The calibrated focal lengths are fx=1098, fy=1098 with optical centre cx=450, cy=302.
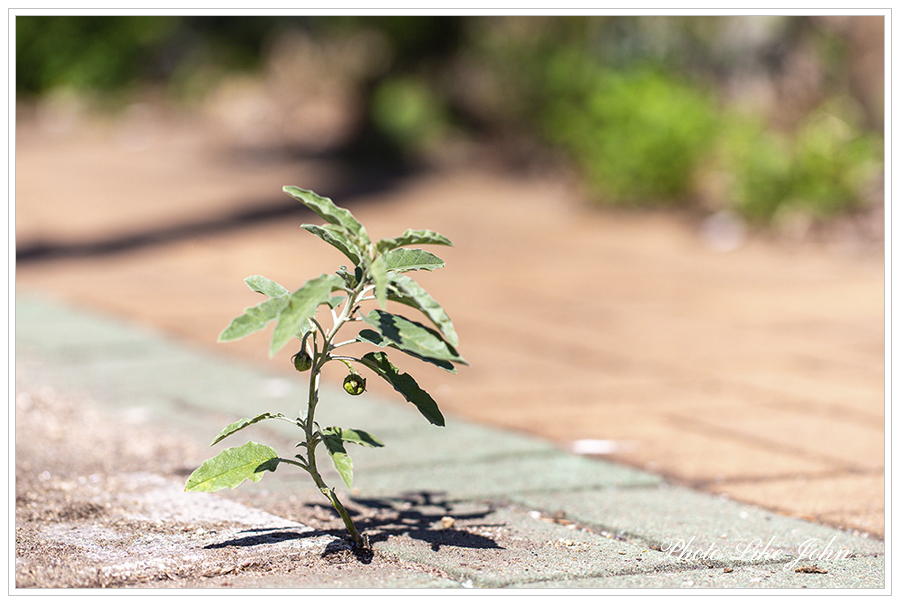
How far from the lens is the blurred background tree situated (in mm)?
8336


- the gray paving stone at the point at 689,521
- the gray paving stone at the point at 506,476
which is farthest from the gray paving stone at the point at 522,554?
the gray paving stone at the point at 506,476

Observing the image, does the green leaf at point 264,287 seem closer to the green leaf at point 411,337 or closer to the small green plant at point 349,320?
the small green plant at point 349,320

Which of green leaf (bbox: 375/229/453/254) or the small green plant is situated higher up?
green leaf (bbox: 375/229/453/254)

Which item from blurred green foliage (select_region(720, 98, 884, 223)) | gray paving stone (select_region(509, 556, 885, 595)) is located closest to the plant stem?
gray paving stone (select_region(509, 556, 885, 595))

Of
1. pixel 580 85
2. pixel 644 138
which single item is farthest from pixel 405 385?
pixel 580 85

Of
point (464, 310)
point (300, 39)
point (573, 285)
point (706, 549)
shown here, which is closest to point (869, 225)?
point (573, 285)

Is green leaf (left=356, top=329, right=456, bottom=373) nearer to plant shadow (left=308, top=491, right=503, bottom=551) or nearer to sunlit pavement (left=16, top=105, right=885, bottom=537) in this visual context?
plant shadow (left=308, top=491, right=503, bottom=551)

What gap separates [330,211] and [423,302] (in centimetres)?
24

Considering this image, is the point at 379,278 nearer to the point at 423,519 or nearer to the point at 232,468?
the point at 232,468

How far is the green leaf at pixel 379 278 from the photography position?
1.86 meters

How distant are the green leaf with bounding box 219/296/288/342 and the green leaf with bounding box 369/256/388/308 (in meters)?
0.17

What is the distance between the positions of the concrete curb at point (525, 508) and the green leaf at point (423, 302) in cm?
50

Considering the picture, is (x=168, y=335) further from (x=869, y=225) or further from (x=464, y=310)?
(x=869, y=225)
